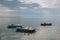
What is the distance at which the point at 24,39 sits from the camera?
53000 millimetres

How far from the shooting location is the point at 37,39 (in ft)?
173

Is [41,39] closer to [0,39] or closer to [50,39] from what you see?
[50,39]

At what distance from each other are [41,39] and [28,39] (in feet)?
11.5

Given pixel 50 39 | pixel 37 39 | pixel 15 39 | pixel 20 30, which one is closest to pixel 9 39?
pixel 15 39

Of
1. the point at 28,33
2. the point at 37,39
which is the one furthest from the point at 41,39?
the point at 28,33

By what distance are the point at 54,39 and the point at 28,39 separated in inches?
275

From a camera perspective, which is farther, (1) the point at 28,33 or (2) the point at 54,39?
(1) the point at 28,33

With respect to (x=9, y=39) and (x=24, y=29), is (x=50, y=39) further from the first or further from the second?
(x=24, y=29)

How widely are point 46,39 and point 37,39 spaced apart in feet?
7.93

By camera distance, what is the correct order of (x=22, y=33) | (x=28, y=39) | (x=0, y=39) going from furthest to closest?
(x=22, y=33) < (x=28, y=39) < (x=0, y=39)

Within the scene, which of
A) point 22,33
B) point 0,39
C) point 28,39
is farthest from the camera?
point 22,33

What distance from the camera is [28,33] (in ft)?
216

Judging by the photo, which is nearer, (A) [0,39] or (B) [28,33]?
(A) [0,39]

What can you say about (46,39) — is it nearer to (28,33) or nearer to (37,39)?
(37,39)
